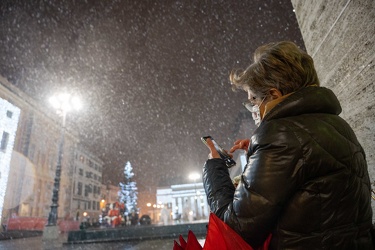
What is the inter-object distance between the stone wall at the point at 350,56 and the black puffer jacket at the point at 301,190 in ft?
5.05

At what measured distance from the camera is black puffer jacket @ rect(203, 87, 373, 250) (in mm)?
1175

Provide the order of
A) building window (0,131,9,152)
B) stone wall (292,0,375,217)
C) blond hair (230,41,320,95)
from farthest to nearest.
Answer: building window (0,131,9,152) < stone wall (292,0,375,217) < blond hair (230,41,320,95)

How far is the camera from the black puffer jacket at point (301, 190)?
1175 mm

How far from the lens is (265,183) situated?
1174 millimetres

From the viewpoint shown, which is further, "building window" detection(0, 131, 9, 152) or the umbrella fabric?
"building window" detection(0, 131, 9, 152)

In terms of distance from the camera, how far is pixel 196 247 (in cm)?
132

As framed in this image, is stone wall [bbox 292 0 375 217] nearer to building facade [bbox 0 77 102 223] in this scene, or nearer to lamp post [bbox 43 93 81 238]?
lamp post [bbox 43 93 81 238]

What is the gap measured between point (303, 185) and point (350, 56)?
2.16m

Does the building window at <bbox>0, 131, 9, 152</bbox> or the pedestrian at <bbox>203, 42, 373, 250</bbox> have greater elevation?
the building window at <bbox>0, 131, 9, 152</bbox>

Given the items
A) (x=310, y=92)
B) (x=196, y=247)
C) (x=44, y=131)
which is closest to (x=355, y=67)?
(x=310, y=92)

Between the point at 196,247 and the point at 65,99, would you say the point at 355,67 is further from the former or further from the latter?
the point at 65,99

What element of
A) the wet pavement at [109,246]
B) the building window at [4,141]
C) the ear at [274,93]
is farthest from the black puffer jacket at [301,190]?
the building window at [4,141]

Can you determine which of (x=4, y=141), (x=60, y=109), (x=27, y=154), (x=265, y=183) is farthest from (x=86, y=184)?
(x=265, y=183)

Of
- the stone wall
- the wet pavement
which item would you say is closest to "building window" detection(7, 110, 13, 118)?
the wet pavement
